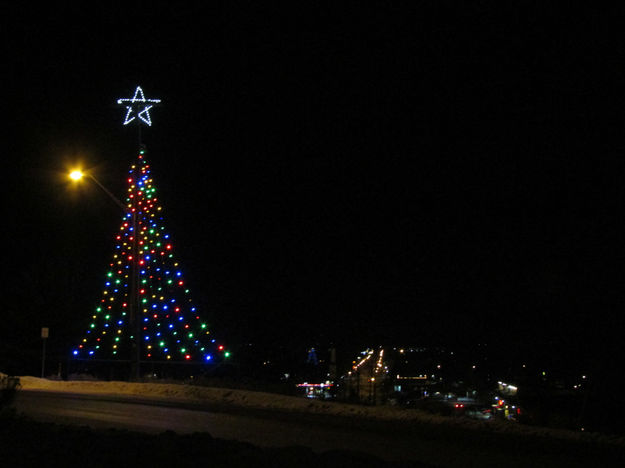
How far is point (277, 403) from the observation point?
52.9 ft

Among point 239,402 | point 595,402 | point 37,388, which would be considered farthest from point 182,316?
point 595,402

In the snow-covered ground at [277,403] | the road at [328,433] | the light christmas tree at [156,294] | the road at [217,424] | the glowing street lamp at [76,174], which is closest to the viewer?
the road at [328,433]

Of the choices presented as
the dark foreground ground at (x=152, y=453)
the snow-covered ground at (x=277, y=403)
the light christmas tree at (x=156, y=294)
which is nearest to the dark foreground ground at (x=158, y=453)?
the dark foreground ground at (x=152, y=453)

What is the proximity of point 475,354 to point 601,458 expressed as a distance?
40.6m

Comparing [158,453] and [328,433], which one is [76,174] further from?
[158,453]

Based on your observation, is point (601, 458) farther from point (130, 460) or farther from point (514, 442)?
point (130, 460)

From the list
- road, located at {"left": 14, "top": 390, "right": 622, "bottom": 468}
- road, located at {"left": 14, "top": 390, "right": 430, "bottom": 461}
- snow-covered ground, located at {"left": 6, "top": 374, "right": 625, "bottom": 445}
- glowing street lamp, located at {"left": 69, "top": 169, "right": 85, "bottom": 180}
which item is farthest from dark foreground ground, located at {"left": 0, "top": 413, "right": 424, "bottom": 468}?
glowing street lamp, located at {"left": 69, "top": 169, "right": 85, "bottom": 180}

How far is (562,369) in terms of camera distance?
2814cm

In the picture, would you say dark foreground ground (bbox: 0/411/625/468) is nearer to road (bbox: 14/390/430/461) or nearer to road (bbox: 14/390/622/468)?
road (bbox: 14/390/622/468)

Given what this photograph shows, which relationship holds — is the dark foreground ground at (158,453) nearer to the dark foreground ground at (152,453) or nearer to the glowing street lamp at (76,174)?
the dark foreground ground at (152,453)

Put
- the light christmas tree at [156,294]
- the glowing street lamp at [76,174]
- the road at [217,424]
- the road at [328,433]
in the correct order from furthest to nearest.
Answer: the light christmas tree at [156,294]
the glowing street lamp at [76,174]
the road at [217,424]
the road at [328,433]

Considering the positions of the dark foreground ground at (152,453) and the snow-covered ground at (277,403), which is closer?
the dark foreground ground at (152,453)

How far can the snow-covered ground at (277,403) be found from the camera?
12.4 m

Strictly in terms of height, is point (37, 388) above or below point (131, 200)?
below
